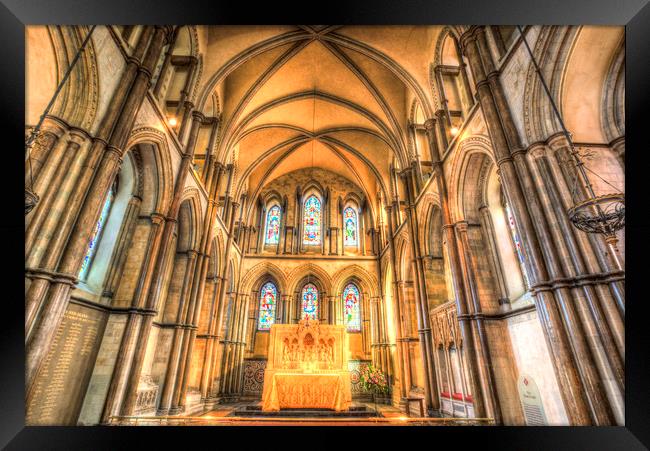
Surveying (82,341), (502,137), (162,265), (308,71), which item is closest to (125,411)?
(82,341)

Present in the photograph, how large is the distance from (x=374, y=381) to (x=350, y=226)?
30.9 ft

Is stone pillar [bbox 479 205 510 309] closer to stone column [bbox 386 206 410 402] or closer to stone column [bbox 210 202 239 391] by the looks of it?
stone column [bbox 386 206 410 402]

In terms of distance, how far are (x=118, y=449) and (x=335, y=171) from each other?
19828 mm

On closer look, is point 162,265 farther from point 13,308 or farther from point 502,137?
point 502,137

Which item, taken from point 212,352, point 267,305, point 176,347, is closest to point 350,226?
point 267,305

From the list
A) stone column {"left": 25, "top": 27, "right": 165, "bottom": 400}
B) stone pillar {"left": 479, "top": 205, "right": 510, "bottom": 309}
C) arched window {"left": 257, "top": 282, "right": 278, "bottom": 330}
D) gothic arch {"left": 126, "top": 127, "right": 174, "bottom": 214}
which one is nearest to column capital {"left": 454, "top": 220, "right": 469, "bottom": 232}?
stone pillar {"left": 479, "top": 205, "right": 510, "bottom": 309}

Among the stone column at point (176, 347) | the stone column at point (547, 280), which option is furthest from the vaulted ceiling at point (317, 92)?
the stone column at point (547, 280)

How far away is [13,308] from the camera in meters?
2.09

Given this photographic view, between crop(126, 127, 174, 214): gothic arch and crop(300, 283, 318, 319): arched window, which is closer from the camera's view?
crop(126, 127, 174, 214): gothic arch

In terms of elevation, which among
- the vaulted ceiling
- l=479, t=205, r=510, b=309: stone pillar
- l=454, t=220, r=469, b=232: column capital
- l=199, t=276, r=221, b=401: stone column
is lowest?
l=199, t=276, r=221, b=401: stone column

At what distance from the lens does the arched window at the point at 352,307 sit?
59.2 ft

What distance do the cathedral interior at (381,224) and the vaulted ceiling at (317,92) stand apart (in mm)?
91

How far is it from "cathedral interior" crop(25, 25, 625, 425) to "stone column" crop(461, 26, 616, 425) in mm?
32

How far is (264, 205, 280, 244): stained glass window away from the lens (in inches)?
775
